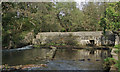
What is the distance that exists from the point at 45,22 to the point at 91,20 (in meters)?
8.57

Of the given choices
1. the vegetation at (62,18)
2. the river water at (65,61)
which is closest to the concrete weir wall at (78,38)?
the vegetation at (62,18)

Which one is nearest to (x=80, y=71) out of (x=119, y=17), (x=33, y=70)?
(x=33, y=70)

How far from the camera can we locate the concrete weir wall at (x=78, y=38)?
807 inches

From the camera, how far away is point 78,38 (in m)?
21.3

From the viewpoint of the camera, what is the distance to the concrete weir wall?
20497 mm

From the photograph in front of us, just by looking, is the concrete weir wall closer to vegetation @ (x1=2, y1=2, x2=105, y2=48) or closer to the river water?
vegetation @ (x1=2, y1=2, x2=105, y2=48)

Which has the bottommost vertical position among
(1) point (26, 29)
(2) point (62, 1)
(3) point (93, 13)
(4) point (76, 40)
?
(4) point (76, 40)

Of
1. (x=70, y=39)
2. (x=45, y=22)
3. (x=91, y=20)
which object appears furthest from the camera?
(x=91, y=20)

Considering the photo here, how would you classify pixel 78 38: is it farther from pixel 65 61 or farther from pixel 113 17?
pixel 65 61

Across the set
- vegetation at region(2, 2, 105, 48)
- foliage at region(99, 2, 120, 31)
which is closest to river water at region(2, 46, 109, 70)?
foliage at region(99, 2, 120, 31)

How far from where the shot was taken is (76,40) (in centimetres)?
2111

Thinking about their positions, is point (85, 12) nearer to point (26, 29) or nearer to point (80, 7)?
point (80, 7)

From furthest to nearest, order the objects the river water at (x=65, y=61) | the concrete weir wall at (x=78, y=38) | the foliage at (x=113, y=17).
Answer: the concrete weir wall at (x=78, y=38), the foliage at (x=113, y=17), the river water at (x=65, y=61)

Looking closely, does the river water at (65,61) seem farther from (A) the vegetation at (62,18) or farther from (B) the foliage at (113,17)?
(A) the vegetation at (62,18)
